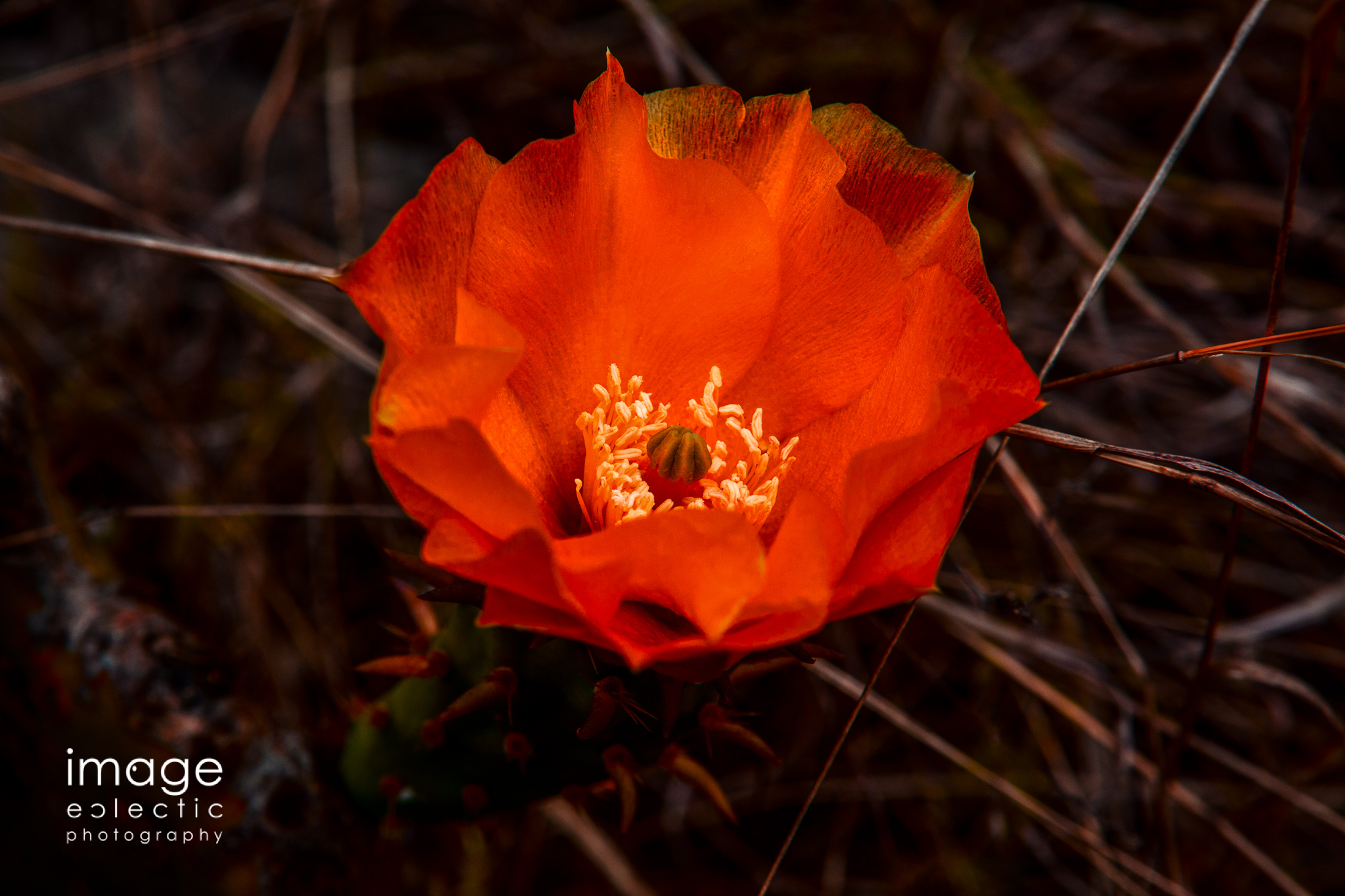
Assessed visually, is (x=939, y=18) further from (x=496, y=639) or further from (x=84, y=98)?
(x=84, y=98)

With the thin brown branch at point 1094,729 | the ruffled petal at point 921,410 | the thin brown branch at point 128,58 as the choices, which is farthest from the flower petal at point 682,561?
the thin brown branch at point 128,58

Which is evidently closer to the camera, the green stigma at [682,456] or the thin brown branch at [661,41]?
the green stigma at [682,456]

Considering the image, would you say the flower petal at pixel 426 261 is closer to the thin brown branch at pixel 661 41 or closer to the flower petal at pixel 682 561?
the flower petal at pixel 682 561

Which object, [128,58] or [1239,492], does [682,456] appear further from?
[128,58]

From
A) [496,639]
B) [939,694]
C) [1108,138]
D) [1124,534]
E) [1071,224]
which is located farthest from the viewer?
[1108,138]

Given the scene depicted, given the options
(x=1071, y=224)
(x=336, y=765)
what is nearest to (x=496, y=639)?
(x=336, y=765)

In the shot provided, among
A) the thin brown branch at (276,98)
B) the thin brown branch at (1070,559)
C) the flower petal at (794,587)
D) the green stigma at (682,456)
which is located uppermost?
the thin brown branch at (276,98)

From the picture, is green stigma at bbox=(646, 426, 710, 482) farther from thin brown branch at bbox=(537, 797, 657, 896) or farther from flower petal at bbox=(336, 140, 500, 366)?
thin brown branch at bbox=(537, 797, 657, 896)
